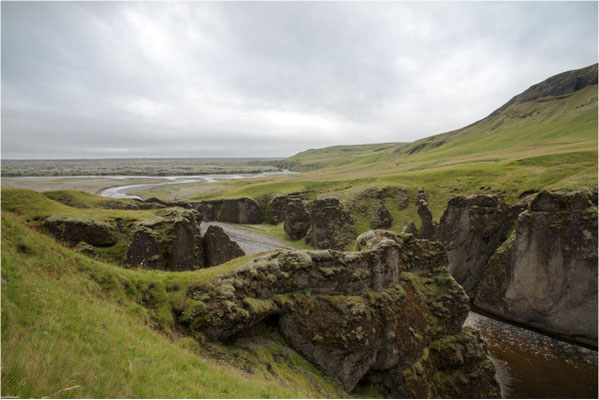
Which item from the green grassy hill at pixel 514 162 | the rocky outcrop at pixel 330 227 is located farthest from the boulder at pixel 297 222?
the green grassy hill at pixel 514 162

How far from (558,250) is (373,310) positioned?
33.1 m

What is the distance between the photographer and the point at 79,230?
2994cm

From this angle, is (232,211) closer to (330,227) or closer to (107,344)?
(330,227)

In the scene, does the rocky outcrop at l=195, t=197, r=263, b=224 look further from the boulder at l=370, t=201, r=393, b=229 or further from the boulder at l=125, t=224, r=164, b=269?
the boulder at l=125, t=224, r=164, b=269

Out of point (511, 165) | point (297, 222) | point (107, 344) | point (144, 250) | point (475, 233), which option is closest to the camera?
point (107, 344)

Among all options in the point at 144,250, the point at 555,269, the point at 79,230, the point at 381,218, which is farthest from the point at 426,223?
the point at 79,230

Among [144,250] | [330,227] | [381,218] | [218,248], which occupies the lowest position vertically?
[330,227]

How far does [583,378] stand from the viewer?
30500mm

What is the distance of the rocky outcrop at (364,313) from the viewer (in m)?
17.8

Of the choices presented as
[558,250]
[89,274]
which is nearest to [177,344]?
[89,274]

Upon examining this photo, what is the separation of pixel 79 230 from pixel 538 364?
5143 centimetres

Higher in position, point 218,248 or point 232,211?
point 218,248

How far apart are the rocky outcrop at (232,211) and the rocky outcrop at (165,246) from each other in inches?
2121

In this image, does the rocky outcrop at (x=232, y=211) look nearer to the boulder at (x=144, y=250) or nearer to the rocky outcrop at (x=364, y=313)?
the boulder at (x=144, y=250)
